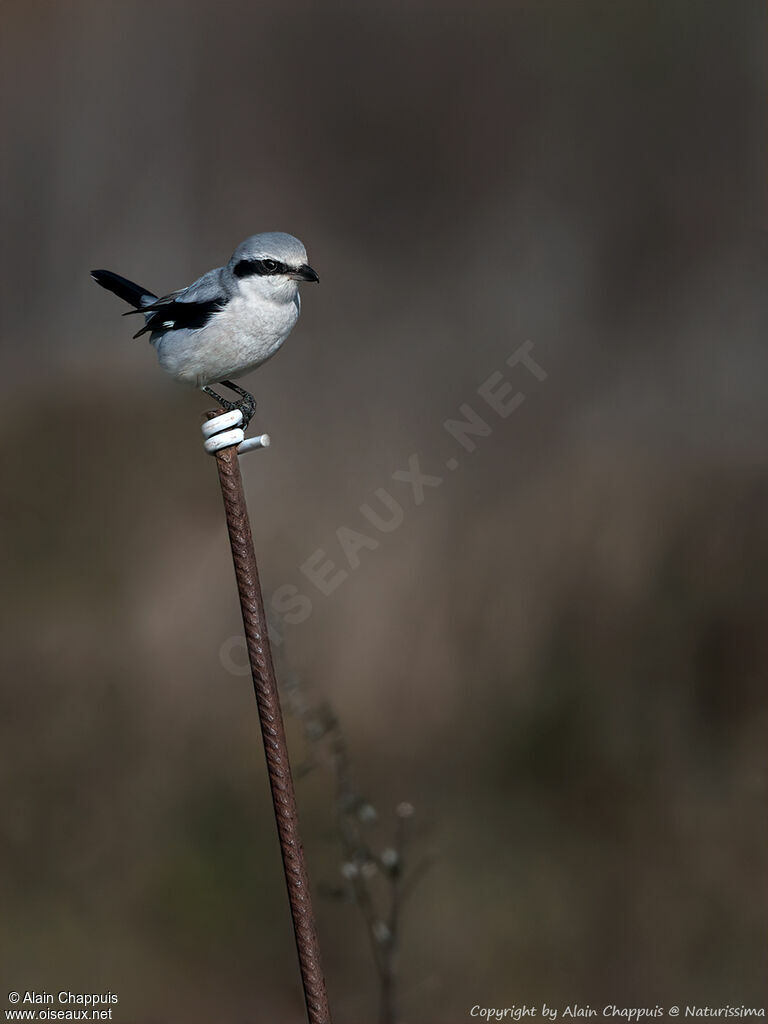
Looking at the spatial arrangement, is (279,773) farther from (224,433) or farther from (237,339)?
(237,339)

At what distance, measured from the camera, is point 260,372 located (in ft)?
10.5

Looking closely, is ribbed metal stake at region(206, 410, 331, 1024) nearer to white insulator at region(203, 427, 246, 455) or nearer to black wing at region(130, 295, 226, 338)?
white insulator at region(203, 427, 246, 455)

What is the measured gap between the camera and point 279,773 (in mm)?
1265

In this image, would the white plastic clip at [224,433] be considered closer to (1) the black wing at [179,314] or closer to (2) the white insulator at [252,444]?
(2) the white insulator at [252,444]

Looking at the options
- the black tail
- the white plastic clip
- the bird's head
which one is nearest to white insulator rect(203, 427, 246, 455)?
the white plastic clip

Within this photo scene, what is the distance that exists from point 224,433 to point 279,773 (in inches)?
16.8

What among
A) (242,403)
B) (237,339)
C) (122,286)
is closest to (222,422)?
(237,339)

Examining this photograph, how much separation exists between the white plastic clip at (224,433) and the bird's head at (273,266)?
0.97 feet

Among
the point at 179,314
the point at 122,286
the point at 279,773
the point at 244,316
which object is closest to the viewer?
the point at 279,773

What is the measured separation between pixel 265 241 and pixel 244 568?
53cm

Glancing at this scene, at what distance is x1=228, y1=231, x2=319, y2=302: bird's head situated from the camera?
1.52m

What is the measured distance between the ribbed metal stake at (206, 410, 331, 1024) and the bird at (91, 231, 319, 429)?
0.30 metres

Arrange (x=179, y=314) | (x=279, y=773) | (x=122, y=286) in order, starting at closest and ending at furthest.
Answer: (x=279, y=773) → (x=179, y=314) → (x=122, y=286)

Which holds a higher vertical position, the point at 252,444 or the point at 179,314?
the point at 179,314
